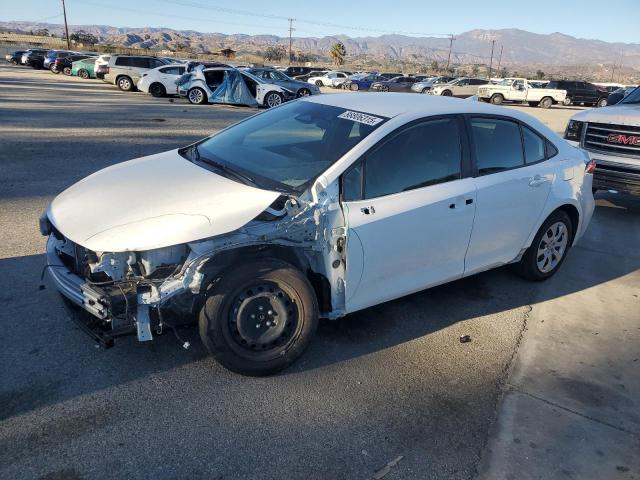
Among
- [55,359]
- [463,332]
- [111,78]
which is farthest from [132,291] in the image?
[111,78]

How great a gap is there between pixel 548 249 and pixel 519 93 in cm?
3030

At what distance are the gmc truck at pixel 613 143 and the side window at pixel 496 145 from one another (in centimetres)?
369

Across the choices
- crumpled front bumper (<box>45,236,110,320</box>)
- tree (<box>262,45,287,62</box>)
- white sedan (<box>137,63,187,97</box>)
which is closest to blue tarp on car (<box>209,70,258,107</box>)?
white sedan (<box>137,63,187,97</box>)

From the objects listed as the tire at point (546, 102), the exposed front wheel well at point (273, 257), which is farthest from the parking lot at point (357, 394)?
the tire at point (546, 102)

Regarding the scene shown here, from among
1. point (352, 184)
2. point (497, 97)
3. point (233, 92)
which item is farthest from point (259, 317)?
point (497, 97)

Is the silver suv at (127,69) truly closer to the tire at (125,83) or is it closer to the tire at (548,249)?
the tire at (125,83)

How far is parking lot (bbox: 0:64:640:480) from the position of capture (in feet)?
8.78

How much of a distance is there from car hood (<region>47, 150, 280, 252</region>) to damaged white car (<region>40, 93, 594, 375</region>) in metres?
0.01

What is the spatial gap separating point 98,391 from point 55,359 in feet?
1.60

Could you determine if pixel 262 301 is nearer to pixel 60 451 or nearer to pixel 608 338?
pixel 60 451

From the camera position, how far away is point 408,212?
11.8 feet

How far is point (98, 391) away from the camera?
309 centimetres

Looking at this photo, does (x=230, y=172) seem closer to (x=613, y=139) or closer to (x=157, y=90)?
(x=613, y=139)

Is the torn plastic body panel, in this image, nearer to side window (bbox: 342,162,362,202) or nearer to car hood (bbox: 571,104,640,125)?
side window (bbox: 342,162,362,202)
